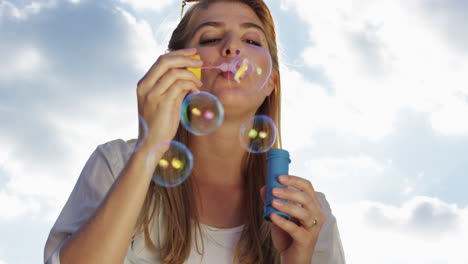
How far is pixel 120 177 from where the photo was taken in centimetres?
179

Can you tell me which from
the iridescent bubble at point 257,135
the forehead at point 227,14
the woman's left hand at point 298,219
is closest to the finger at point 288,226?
the woman's left hand at point 298,219

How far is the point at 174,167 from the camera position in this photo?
100 inches

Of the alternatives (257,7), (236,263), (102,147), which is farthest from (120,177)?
(257,7)

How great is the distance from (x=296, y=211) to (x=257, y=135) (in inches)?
33.9

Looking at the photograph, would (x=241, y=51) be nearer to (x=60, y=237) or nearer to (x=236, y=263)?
(x=236, y=263)

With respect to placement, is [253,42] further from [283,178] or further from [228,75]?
[283,178]

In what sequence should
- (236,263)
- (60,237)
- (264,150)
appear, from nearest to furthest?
(60,237)
(236,263)
(264,150)

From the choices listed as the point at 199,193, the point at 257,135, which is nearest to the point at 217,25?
the point at 257,135

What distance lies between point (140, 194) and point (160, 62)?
18.9 inches

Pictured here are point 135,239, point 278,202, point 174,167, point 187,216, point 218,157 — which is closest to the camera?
point 278,202

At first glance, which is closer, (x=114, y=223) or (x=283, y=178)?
(x=114, y=223)

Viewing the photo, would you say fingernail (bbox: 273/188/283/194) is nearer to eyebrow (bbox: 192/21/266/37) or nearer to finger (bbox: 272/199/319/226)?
finger (bbox: 272/199/319/226)

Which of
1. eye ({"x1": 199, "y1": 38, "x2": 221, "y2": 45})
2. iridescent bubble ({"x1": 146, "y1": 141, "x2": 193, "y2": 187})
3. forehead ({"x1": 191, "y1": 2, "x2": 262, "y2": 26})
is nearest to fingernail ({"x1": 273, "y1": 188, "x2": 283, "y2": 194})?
iridescent bubble ({"x1": 146, "y1": 141, "x2": 193, "y2": 187})

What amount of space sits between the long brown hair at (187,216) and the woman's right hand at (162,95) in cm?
61
